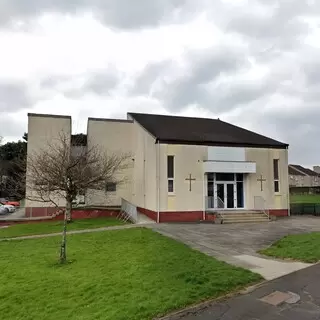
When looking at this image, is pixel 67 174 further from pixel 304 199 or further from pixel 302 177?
pixel 302 177

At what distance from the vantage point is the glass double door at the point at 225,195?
24969mm

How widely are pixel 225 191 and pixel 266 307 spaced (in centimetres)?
1921

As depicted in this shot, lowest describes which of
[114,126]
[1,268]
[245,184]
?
[1,268]

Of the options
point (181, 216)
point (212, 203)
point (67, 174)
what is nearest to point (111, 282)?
point (67, 174)

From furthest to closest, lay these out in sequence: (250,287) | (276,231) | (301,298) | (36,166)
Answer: (36,166) → (276,231) → (250,287) → (301,298)

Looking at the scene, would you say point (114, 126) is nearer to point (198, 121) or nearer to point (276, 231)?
point (198, 121)

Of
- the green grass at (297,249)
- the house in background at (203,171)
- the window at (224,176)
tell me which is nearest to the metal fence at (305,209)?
the house in background at (203,171)

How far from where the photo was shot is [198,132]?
1065 inches

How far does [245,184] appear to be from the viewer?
2550 centimetres

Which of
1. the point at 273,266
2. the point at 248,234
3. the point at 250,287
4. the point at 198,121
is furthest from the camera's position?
the point at 198,121

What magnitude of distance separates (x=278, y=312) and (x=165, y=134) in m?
19.4

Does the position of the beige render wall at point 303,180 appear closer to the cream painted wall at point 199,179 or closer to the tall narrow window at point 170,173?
the cream painted wall at point 199,179

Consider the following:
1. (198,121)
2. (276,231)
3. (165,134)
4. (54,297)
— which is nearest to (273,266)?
(54,297)

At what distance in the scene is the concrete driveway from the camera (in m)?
9.61
